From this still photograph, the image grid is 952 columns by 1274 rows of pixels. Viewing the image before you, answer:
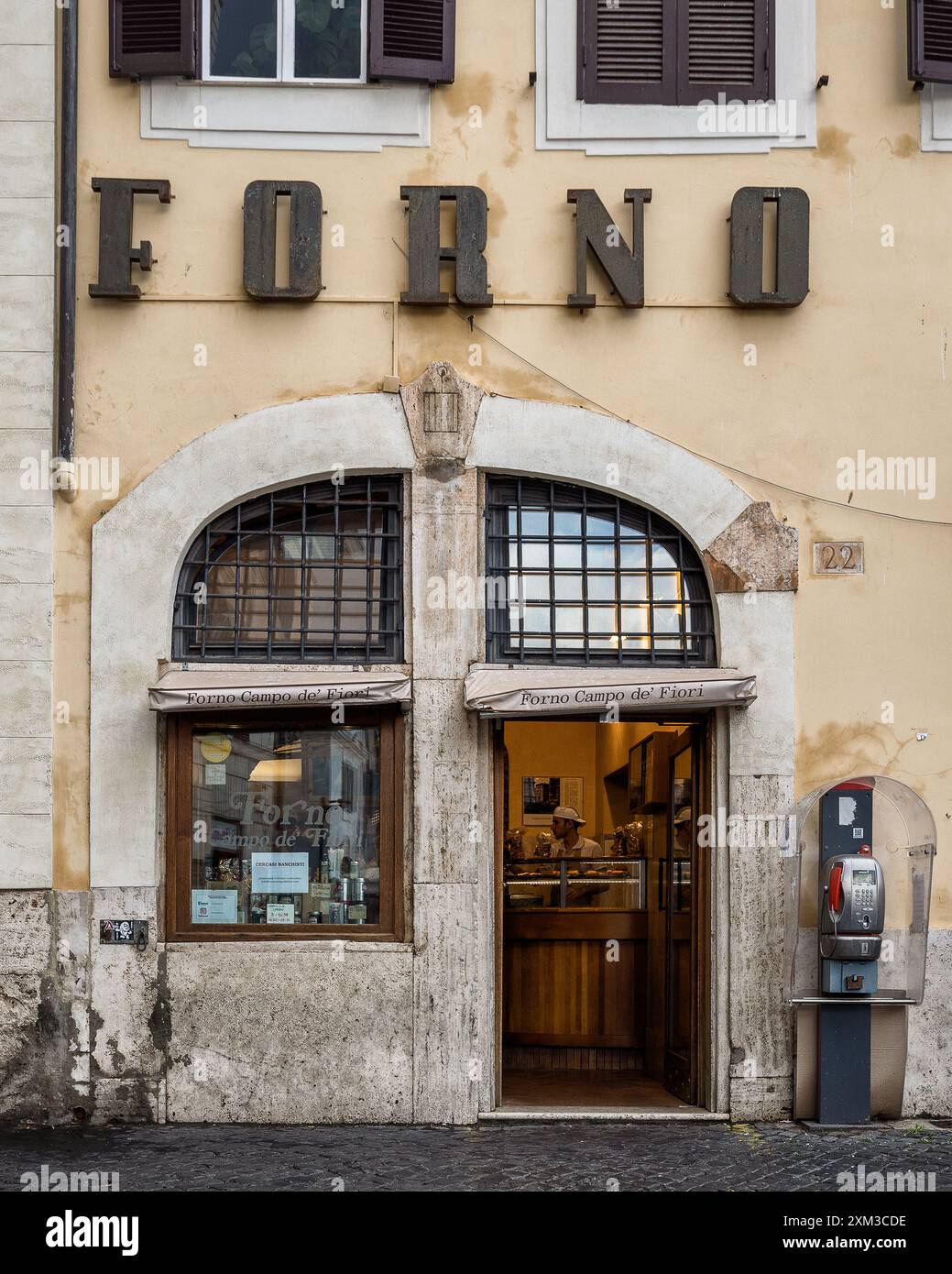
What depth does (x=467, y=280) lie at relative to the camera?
31.8ft

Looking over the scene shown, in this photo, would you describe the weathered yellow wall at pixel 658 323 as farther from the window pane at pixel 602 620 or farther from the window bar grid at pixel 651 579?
the window pane at pixel 602 620

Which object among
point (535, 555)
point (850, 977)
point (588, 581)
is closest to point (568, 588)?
point (588, 581)

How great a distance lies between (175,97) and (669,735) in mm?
5454

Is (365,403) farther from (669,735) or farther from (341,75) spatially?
(669,735)

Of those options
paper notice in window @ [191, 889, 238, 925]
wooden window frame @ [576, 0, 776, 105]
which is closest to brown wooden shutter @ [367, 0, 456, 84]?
wooden window frame @ [576, 0, 776, 105]

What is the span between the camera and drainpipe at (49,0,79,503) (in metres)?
9.59

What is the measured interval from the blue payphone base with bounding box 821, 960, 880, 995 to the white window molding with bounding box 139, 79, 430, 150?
576cm

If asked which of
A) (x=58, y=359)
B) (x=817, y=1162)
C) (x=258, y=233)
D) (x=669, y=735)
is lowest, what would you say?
(x=817, y=1162)

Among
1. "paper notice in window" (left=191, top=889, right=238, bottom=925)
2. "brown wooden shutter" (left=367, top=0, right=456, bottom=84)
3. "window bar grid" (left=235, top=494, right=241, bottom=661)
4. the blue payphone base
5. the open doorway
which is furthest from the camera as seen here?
the open doorway

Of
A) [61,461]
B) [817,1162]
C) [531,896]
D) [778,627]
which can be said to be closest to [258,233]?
[61,461]

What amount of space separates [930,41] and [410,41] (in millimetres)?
3308

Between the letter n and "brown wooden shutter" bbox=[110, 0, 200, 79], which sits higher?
"brown wooden shutter" bbox=[110, 0, 200, 79]

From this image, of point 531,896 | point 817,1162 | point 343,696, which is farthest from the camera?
point 531,896

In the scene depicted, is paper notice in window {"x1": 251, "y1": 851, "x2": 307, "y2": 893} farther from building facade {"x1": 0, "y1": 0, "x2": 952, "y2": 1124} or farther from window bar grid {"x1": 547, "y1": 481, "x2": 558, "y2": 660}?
window bar grid {"x1": 547, "y1": 481, "x2": 558, "y2": 660}
